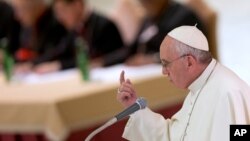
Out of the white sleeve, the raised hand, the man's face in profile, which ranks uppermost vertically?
the man's face in profile

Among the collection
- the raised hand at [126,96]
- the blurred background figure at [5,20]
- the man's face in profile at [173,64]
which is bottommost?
the raised hand at [126,96]

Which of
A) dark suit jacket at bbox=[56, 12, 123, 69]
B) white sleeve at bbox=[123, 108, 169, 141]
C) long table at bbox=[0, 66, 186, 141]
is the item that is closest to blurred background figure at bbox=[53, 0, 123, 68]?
dark suit jacket at bbox=[56, 12, 123, 69]

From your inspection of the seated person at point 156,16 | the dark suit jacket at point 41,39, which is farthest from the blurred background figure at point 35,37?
the seated person at point 156,16

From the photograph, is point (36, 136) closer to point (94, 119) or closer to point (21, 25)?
point (94, 119)

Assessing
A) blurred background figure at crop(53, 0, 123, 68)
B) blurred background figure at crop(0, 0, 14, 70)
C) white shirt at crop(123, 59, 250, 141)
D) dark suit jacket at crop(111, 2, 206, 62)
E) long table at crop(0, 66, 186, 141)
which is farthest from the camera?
blurred background figure at crop(0, 0, 14, 70)

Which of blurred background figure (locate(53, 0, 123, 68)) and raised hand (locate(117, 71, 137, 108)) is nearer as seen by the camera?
raised hand (locate(117, 71, 137, 108))

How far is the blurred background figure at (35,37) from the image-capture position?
6.57 feet

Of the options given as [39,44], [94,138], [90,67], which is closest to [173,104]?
[94,138]

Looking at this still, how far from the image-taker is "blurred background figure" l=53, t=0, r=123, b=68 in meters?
1.87

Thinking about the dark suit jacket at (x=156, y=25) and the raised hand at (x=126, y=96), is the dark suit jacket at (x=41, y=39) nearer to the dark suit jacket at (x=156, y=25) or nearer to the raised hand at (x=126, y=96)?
the dark suit jacket at (x=156, y=25)

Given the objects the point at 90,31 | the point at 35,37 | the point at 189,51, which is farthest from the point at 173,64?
the point at 35,37

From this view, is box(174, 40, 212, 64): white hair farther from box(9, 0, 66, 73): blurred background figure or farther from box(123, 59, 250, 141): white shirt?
box(9, 0, 66, 73): blurred background figure

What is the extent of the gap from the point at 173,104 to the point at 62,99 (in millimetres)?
921

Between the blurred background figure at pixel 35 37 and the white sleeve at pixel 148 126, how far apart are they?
4.42 feet
